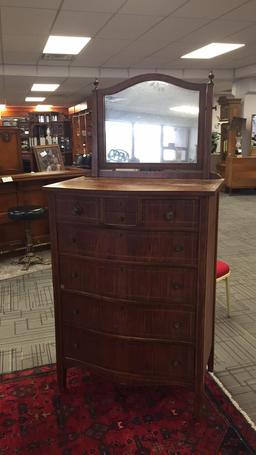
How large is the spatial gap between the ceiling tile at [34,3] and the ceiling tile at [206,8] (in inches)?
55.7

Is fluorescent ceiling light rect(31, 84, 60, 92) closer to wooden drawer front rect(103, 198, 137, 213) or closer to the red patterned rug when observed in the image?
wooden drawer front rect(103, 198, 137, 213)

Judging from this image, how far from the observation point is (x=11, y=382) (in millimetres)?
2219

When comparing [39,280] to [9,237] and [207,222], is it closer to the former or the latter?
[9,237]

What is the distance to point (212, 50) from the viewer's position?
6559mm

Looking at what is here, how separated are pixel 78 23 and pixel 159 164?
364 cm

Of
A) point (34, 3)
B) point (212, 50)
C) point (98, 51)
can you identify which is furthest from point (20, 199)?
point (212, 50)

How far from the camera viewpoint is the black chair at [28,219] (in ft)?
13.6

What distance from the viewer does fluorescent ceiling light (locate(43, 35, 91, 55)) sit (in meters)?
5.59

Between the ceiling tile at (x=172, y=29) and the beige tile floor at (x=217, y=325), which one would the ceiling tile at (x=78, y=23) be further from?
the beige tile floor at (x=217, y=325)

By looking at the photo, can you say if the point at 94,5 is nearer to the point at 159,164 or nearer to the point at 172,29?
the point at 172,29

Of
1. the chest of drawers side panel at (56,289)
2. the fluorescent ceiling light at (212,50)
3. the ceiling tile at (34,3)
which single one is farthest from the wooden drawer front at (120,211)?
the fluorescent ceiling light at (212,50)

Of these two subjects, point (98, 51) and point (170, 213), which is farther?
point (98, 51)

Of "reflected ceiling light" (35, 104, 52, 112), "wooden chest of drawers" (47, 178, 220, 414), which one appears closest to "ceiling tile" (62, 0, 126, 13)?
"wooden chest of drawers" (47, 178, 220, 414)

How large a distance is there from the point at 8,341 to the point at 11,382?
0.52 meters
